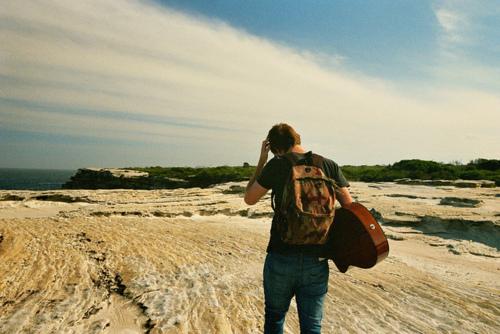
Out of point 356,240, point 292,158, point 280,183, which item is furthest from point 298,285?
point 292,158

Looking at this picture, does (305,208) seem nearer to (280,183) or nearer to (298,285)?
(280,183)

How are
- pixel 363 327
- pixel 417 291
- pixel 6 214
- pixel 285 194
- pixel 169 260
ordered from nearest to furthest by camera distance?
pixel 285 194 → pixel 363 327 → pixel 417 291 → pixel 169 260 → pixel 6 214

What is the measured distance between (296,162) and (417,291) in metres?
3.89

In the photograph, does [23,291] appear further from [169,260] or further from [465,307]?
[465,307]

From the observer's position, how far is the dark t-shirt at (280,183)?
1885 mm

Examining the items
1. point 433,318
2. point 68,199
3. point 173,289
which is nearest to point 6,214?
point 68,199

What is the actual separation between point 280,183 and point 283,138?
34cm

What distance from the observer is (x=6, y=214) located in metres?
10.2

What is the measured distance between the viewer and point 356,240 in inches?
77.5

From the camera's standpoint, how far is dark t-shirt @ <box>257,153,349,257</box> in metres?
1.88

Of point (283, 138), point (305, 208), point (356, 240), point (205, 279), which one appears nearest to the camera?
point (305, 208)

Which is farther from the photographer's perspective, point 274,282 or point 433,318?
point 433,318

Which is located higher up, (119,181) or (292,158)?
(292,158)

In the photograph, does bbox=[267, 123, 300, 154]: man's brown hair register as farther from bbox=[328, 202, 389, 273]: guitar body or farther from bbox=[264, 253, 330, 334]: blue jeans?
bbox=[264, 253, 330, 334]: blue jeans
